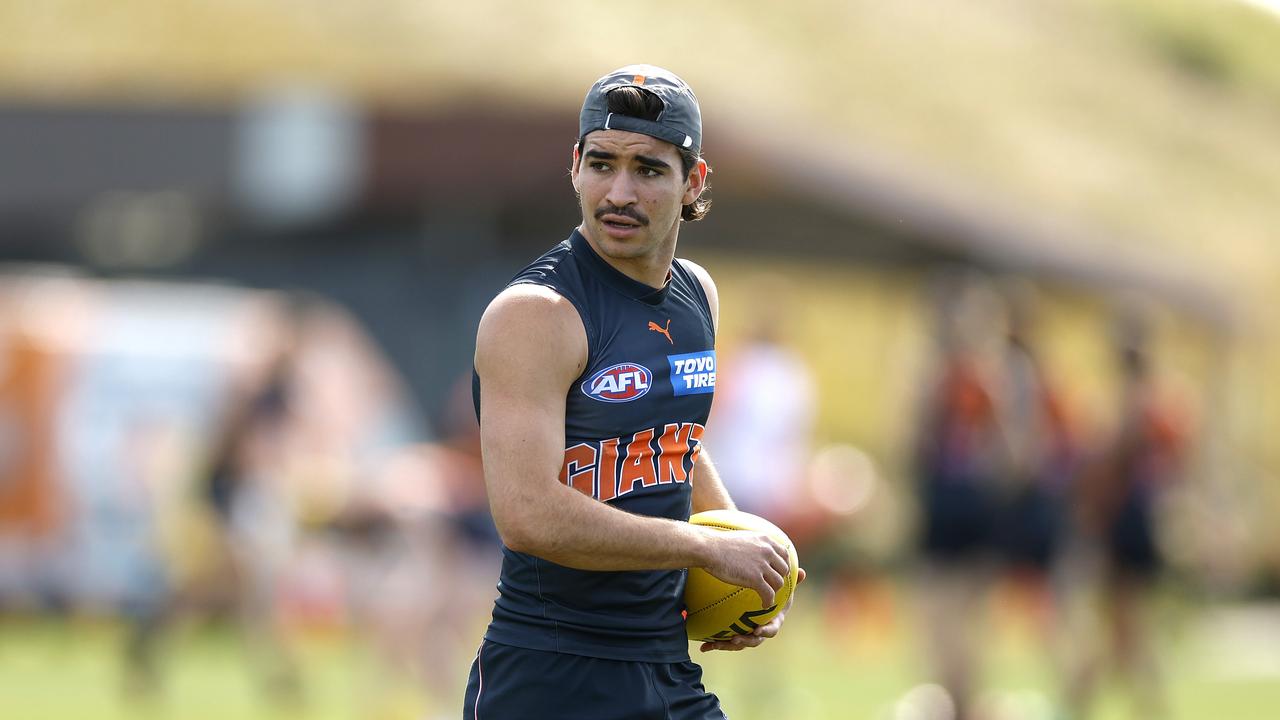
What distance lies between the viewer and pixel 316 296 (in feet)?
73.2

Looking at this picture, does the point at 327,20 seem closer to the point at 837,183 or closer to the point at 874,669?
the point at 837,183

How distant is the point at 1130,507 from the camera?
1197 cm

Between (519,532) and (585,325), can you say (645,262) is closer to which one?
(585,325)

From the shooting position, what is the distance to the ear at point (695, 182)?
481 centimetres

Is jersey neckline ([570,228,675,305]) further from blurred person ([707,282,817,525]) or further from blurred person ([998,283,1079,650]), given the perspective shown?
blurred person ([707,282,817,525])

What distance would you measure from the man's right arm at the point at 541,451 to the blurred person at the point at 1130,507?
7.87 m

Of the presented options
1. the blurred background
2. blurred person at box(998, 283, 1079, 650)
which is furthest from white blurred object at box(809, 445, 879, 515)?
blurred person at box(998, 283, 1079, 650)

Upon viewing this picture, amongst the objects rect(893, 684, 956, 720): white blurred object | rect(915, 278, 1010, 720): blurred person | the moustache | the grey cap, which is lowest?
rect(893, 684, 956, 720): white blurred object

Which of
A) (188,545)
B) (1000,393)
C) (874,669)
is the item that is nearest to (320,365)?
(188,545)

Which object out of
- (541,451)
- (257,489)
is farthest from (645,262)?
(257,489)

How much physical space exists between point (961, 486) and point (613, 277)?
670cm

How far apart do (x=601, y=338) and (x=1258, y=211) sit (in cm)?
4080

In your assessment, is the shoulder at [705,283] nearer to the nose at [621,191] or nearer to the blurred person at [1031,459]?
the nose at [621,191]

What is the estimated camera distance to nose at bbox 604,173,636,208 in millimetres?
4582
